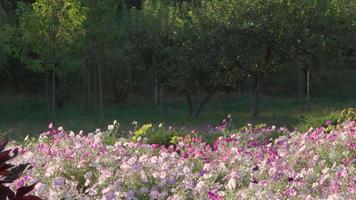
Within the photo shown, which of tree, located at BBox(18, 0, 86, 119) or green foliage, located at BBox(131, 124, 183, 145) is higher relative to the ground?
tree, located at BBox(18, 0, 86, 119)

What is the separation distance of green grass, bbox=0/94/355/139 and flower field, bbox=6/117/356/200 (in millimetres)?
12477

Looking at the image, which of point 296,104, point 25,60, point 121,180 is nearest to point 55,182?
point 121,180

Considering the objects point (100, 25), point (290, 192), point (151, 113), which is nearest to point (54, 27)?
point (100, 25)

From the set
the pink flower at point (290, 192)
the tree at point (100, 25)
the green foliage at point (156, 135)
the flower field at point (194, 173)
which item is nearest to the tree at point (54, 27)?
the tree at point (100, 25)

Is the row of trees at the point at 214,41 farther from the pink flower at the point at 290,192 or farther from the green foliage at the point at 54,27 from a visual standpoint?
the pink flower at the point at 290,192

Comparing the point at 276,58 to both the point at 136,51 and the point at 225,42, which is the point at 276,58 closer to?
the point at 225,42

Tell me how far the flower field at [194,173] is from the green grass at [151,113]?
1248cm

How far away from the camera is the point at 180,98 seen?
3291 centimetres

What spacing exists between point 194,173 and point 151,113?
21104mm

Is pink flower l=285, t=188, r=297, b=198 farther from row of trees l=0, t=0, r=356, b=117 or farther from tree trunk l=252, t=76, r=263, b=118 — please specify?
tree trunk l=252, t=76, r=263, b=118

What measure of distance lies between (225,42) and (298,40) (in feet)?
8.86

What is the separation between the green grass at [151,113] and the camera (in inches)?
846

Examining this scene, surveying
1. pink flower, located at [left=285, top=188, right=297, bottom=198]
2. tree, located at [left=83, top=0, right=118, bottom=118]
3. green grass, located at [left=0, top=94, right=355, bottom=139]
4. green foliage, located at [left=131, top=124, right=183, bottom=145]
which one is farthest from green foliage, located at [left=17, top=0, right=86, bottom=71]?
pink flower, located at [left=285, top=188, right=297, bottom=198]

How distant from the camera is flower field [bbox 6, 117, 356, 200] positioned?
16.2 ft
